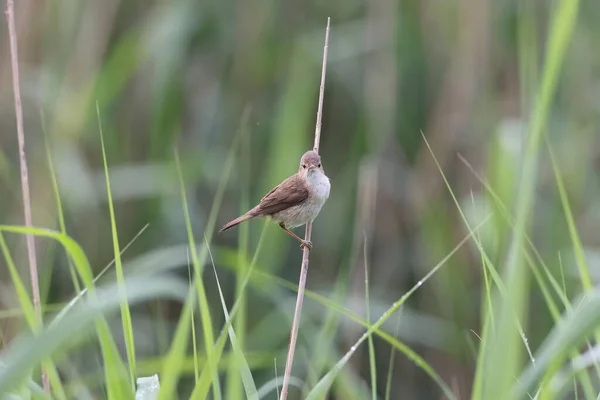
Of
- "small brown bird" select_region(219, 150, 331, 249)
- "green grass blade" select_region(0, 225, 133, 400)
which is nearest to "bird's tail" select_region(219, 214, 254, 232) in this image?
"small brown bird" select_region(219, 150, 331, 249)

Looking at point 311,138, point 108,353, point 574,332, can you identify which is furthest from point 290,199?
point 311,138

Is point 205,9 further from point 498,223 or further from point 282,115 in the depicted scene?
point 498,223

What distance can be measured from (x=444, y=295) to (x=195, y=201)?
3.76 ft

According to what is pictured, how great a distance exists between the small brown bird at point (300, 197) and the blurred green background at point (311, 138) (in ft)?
3.04

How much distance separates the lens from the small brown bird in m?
2.17

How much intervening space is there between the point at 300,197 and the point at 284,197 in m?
0.05

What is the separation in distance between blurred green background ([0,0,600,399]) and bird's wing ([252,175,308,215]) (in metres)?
0.94

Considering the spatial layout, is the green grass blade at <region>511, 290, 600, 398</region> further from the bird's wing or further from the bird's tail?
the bird's wing

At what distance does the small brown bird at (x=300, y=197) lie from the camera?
2174mm

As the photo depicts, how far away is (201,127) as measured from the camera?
3.79 m

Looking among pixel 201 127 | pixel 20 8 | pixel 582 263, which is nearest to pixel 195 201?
pixel 201 127

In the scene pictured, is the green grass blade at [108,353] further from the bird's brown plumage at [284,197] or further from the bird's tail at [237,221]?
the bird's brown plumage at [284,197]

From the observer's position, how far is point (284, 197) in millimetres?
2219

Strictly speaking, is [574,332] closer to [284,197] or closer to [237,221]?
[237,221]
